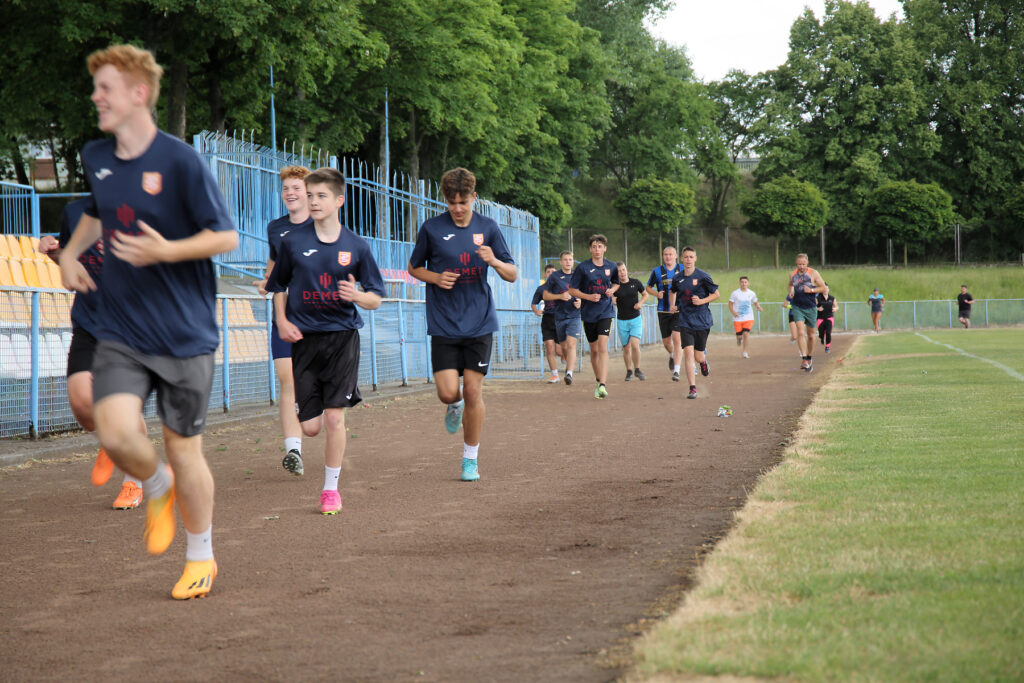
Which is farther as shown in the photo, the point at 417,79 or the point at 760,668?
the point at 417,79

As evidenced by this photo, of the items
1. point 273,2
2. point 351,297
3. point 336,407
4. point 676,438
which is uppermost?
point 273,2

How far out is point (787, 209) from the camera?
229 feet

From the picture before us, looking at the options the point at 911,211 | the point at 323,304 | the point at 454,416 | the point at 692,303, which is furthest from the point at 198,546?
the point at 911,211

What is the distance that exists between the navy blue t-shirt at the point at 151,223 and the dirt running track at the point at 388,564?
114cm

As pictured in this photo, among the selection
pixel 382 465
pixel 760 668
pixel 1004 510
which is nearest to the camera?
pixel 760 668

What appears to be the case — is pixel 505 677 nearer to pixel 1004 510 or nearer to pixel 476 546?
pixel 476 546

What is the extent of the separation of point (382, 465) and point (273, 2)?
49.5 ft

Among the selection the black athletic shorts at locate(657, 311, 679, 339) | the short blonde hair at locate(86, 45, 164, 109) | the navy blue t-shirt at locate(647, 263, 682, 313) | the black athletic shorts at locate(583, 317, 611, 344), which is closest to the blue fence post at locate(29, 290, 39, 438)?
the short blonde hair at locate(86, 45, 164, 109)

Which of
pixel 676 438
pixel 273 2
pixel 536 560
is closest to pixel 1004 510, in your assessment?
pixel 536 560

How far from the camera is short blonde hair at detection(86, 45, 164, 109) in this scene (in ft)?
13.6

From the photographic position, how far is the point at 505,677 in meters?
3.46

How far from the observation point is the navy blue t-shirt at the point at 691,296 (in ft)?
52.1

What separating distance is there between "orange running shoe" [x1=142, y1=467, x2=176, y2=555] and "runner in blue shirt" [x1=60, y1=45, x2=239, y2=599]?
8.5 inches

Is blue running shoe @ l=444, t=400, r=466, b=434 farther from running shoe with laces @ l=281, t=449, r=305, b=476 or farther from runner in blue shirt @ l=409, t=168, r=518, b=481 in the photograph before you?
running shoe with laces @ l=281, t=449, r=305, b=476
